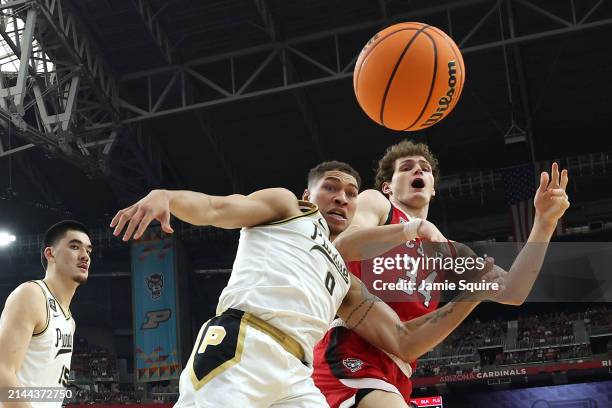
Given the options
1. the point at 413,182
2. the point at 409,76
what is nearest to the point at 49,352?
the point at 413,182

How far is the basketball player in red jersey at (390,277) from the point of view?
13.0 feet

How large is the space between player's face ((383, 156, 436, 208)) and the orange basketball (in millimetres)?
1042

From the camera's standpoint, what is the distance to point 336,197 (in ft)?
13.1

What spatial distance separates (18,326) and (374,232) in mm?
2449

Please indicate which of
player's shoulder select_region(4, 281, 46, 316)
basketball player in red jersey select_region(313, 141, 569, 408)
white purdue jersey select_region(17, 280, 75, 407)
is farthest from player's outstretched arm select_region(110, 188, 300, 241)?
white purdue jersey select_region(17, 280, 75, 407)

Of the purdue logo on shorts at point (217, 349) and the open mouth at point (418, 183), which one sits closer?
the purdue logo on shorts at point (217, 349)

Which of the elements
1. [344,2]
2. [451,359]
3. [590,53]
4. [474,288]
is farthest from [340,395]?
[451,359]

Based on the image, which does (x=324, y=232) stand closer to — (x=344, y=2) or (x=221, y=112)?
(x=344, y=2)

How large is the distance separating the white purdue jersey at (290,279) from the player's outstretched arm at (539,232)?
1124mm

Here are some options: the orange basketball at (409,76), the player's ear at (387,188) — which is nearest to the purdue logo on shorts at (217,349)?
the player's ear at (387,188)

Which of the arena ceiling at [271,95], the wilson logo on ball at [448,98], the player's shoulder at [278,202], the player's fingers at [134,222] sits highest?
the arena ceiling at [271,95]

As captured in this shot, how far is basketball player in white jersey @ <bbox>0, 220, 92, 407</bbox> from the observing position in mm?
4637

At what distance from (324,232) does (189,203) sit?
915mm

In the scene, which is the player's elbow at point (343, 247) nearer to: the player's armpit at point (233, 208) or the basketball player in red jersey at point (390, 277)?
the basketball player in red jersey at point (390, 277)
